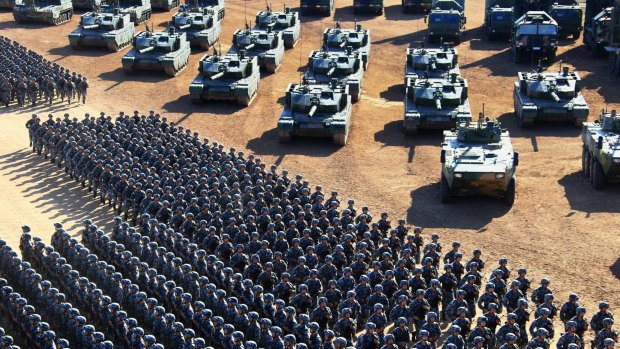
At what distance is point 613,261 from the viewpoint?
83.3ft

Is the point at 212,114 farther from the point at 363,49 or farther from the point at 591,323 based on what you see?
the point at 591,323

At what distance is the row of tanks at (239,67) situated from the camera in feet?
127

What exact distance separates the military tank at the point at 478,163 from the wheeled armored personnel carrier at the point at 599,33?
53.0ft

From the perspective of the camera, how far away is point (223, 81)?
3900cm

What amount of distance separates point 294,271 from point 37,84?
1928cm

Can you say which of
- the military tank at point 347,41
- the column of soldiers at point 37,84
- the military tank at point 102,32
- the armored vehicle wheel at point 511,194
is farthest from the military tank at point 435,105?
the military tank at point 102,32

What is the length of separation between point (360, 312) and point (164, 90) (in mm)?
22066

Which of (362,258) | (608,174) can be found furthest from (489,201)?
(362,258)

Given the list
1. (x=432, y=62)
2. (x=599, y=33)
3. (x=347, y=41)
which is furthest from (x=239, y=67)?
(x=599, y=33)

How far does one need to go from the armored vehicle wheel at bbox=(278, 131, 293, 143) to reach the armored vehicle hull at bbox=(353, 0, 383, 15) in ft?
73.9

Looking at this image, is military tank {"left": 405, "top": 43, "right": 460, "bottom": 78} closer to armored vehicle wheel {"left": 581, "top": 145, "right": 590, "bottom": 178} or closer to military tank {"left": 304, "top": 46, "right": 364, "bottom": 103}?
military tank {"left": 304, "top": 46, "right": 364, "bottom": 103}

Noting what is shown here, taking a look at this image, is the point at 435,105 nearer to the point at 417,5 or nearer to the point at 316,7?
the point at 316,7

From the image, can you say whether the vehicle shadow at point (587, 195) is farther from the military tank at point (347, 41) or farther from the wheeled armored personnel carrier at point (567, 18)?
the wheeled armored personnel carrier at point (567, 18)

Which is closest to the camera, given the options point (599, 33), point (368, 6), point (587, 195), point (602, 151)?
point (602, 151)
